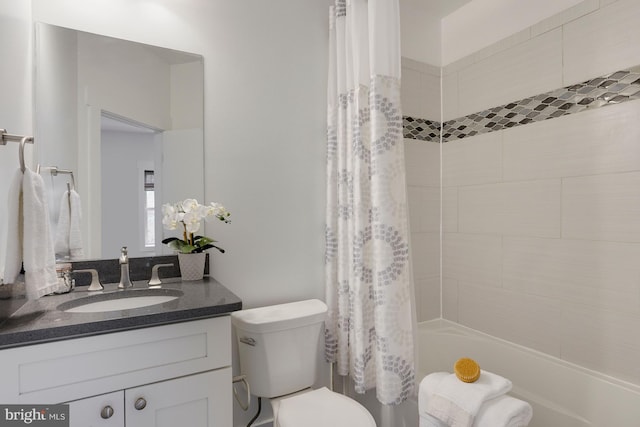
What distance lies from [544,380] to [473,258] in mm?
805

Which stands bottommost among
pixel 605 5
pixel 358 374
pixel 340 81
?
pixel 358 374

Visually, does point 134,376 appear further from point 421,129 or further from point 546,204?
point 421,129

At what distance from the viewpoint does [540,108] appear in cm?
202

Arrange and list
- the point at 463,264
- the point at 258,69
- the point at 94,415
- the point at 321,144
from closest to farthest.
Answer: the point at 94,415 → the point at 258,69 → the point at 321,144 → the point at 463,264

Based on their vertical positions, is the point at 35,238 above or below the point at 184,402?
above

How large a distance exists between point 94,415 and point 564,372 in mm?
2153

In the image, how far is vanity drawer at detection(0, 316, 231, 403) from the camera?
1006 mm

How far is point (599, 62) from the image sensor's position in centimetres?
176

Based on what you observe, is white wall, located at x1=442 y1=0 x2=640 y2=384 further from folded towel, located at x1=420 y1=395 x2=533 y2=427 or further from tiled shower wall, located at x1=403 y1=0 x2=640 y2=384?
folded towel, located at x1=420 y1=395 x2=533 y2=427

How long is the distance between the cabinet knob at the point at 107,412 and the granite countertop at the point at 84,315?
9.7 inches

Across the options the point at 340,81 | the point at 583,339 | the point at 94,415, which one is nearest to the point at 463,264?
the point at 583,339

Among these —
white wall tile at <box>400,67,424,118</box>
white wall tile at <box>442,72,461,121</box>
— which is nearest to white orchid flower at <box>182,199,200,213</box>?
white wall tile at <box>400,67,424,118</box>

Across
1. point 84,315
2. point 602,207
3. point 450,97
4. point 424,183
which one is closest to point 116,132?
point 84,315

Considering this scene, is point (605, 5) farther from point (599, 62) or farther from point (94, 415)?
point (94, 415)
